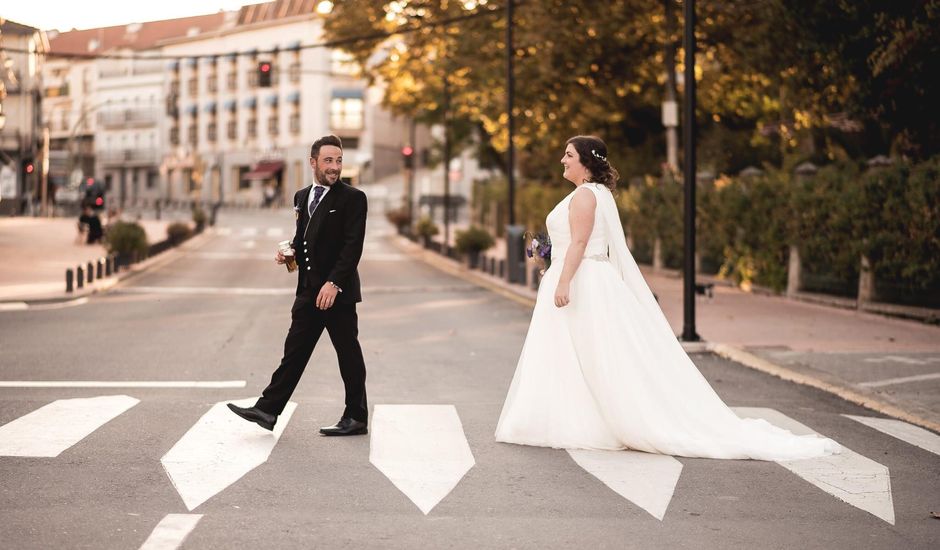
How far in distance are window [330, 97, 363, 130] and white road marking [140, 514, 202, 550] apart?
88.1 m

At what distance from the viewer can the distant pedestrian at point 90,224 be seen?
4112 cm

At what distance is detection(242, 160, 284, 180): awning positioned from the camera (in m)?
94.2

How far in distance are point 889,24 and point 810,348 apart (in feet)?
20.1

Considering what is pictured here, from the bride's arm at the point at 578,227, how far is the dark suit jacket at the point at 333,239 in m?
1.27

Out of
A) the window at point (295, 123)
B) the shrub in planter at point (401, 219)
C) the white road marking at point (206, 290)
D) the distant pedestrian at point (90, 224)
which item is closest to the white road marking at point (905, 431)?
the white road marking at point (206, 290)

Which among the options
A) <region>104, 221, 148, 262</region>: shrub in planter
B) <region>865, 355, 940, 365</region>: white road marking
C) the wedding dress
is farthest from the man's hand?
<region>104, 221, 148, 262</region>: shrub in planter

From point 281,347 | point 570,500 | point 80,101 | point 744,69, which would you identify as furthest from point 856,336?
point 80,101

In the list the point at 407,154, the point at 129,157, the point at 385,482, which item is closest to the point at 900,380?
the point at 385,482

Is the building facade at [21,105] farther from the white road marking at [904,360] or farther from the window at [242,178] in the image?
the white road marking at [904,360]

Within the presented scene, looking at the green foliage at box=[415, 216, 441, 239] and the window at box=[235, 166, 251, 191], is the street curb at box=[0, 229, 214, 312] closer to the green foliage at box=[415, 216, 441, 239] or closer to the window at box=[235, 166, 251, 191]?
the green foliage at box=[415, 216, 441, 239]

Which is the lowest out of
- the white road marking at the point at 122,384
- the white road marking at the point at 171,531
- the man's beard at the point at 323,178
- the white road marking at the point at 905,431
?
the white road marking at the point at 905,431

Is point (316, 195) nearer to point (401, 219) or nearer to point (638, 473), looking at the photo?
point (638, 473)

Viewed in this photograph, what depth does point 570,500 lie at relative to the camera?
650 centimetres

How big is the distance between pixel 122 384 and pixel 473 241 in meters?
23.0
